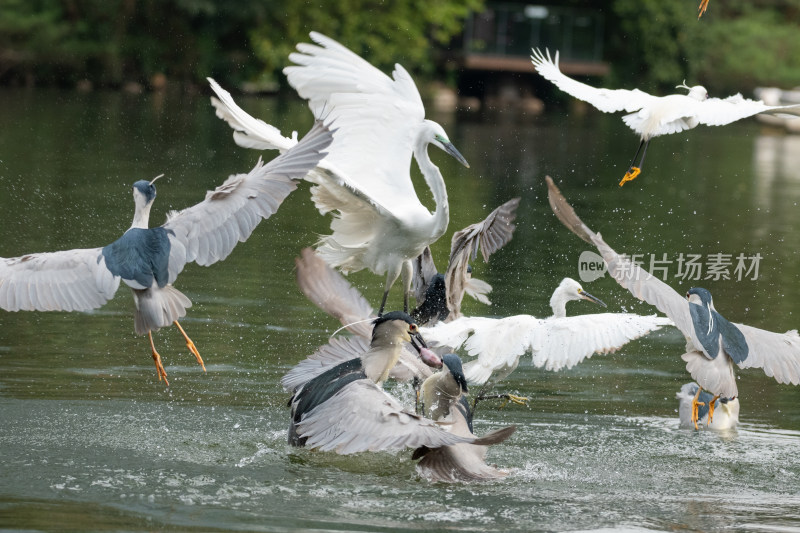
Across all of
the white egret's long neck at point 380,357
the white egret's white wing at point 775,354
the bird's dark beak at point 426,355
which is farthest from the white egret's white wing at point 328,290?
the white egret's white wing at point 775,354

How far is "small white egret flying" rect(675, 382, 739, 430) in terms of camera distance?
7754mm

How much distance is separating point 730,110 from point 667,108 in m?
0.41

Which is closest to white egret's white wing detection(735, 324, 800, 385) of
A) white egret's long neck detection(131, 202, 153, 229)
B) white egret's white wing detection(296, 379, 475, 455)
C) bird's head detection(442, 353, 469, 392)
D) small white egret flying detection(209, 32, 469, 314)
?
bird's head detection(442, 353, 469, 392)

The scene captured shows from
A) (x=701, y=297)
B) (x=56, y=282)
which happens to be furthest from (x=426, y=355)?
(x=56, y=282)

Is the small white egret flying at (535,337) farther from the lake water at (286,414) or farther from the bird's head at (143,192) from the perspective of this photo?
the bird's head at (143,192)

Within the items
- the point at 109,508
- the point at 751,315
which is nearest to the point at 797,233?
the point at 751,315

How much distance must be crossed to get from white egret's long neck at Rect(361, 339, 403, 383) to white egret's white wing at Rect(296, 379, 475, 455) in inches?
14.5

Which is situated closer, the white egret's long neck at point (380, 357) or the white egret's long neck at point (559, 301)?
the white egret's long neck at point (380, 357)

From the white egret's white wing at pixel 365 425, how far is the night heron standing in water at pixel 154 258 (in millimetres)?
934

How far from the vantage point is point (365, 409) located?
6.33 metres

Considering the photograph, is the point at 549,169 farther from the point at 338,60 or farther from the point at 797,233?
the point at 338,60

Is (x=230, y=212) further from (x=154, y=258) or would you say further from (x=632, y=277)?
(x=632, y=277)

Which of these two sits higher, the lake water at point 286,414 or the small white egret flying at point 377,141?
the small white egret flying at point 377,141

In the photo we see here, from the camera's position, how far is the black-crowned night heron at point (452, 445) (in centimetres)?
645
